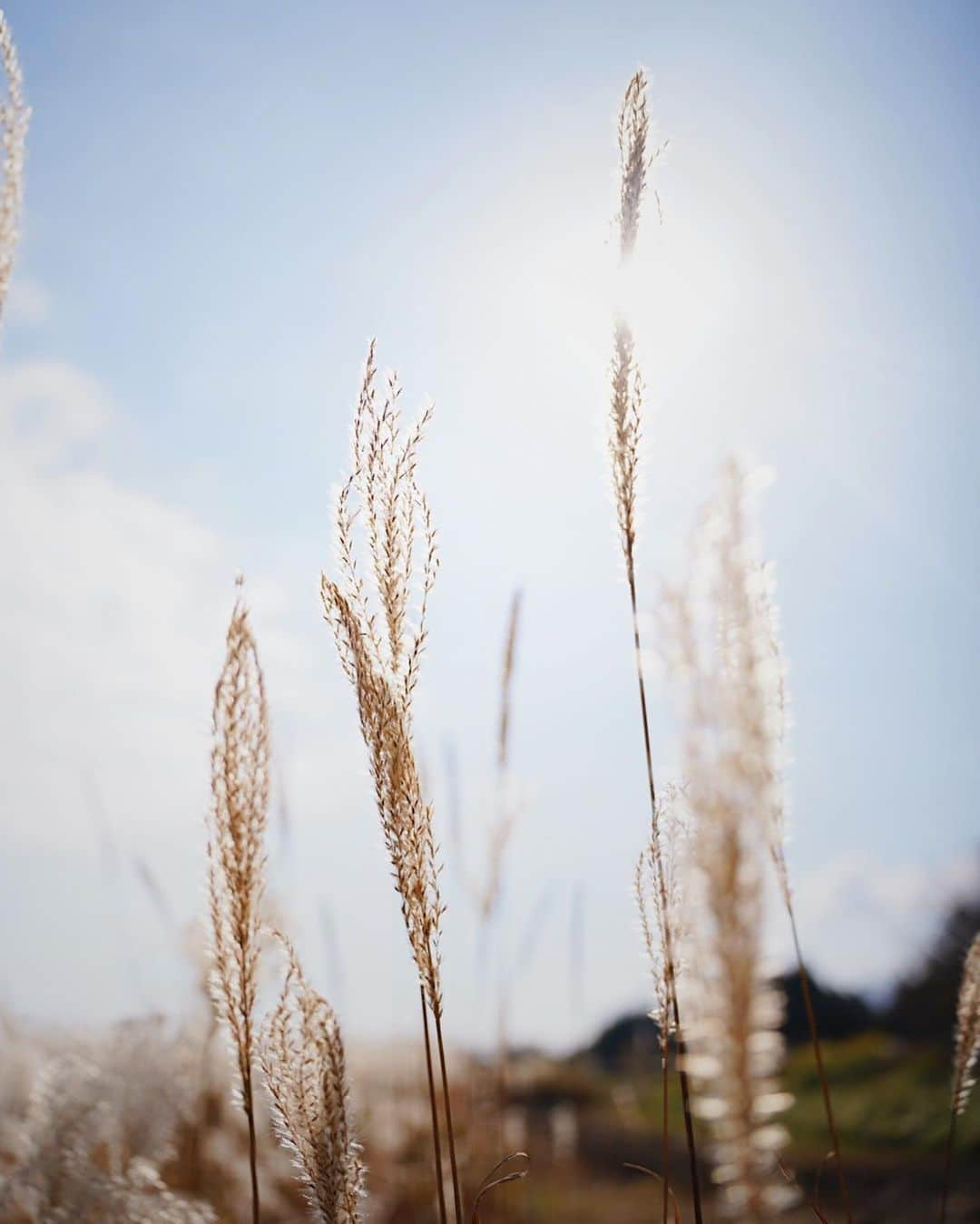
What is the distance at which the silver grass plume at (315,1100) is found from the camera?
60.4 inches

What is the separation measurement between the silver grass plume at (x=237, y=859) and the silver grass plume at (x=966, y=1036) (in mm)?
1418

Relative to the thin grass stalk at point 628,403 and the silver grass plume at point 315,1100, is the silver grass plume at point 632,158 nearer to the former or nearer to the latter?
the thin grass stalk at point 628,403

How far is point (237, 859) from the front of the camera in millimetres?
1584

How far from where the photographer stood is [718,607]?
4.16 feet

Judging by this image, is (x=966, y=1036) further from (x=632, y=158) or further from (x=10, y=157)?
(x=10, y=157)

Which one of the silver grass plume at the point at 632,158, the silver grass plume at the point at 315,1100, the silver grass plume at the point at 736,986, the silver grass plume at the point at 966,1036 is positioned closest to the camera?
the silver grass plume at the point at 736,986

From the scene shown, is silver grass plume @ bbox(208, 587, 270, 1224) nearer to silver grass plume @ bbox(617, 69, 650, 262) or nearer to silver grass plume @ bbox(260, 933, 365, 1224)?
silver grass plume @ bbox(260, 933, 365, 1224)

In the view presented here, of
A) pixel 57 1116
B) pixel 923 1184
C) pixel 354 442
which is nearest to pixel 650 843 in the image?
pixel 354 442

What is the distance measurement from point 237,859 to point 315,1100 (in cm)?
41

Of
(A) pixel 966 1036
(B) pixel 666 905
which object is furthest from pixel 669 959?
(A) pixel 966 1036

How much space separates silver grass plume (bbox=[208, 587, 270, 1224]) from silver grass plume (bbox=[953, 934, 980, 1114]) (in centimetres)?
142

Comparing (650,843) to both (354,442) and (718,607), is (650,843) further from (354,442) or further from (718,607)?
(354,442)

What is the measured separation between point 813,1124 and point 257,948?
7914mm

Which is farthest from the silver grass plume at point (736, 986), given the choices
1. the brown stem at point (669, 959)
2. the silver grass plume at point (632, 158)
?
the silver grass plume at point (632, 158)
